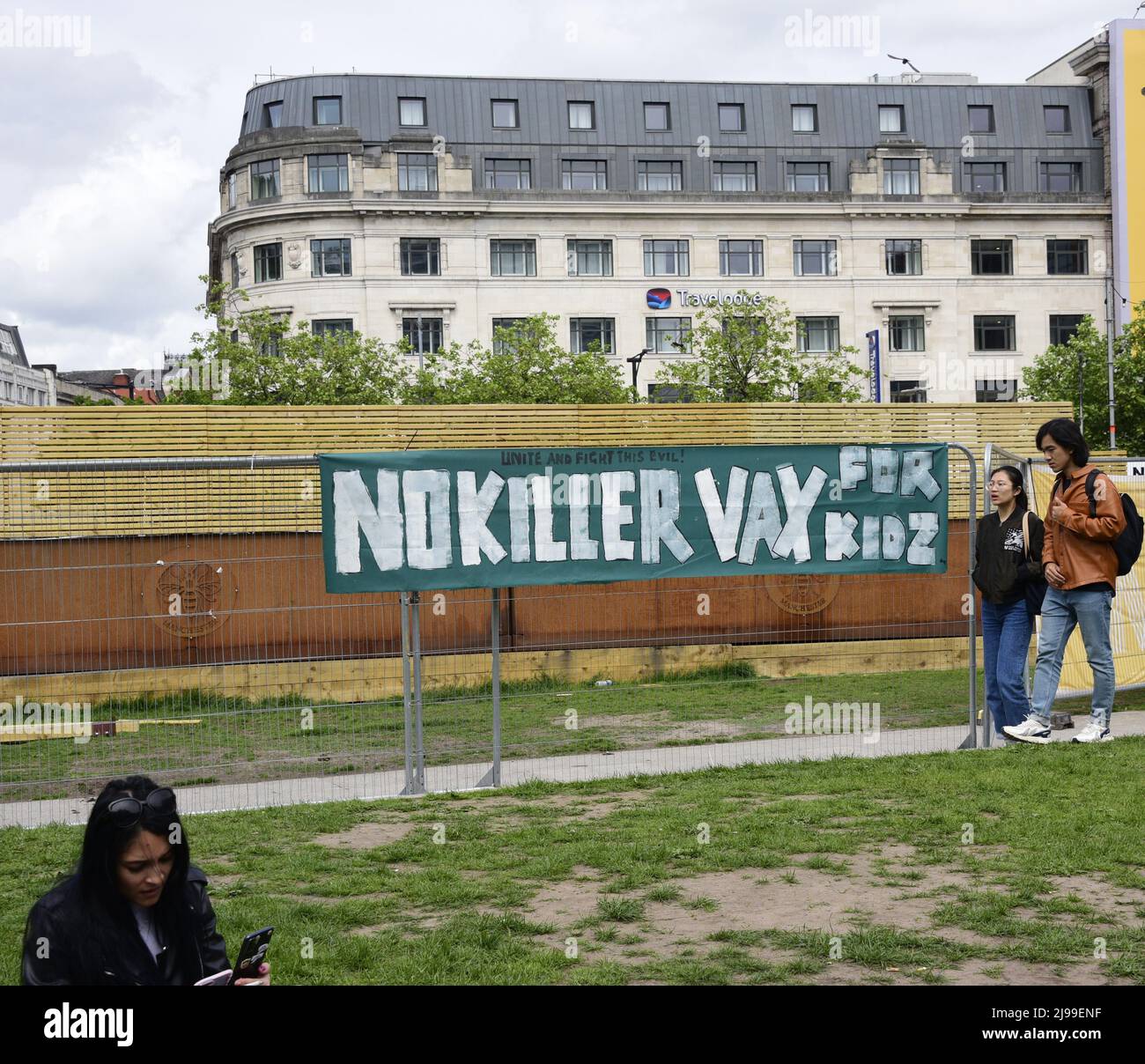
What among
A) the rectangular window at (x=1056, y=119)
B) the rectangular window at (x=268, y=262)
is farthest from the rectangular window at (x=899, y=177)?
the rectangular window at (x=268, y=262)

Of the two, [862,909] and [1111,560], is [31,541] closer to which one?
[862,909]

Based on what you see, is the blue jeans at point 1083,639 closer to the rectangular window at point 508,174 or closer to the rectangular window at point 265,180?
the rectangular window at point 508,174

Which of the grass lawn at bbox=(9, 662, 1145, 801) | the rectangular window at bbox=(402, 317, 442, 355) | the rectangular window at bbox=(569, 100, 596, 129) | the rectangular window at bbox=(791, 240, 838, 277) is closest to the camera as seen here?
the grass lawn at bbox=(9, 662, 1145, 801)

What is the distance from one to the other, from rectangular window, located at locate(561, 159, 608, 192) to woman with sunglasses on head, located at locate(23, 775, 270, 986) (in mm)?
60676

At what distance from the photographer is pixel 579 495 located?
34.2 ft

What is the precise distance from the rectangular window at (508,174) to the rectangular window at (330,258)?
7.18 meters

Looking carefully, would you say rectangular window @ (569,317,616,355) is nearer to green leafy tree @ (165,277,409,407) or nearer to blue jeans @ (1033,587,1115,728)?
green leafy tree @ (165,277,409,407)

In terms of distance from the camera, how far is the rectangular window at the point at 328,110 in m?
61.1

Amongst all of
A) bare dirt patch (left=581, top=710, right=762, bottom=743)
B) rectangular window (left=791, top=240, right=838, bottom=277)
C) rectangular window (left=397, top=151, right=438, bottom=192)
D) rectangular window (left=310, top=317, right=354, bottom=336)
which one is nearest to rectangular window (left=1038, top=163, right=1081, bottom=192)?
rectangular window (left=791, top=240, right=838, bottom=277)

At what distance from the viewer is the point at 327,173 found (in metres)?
59.6

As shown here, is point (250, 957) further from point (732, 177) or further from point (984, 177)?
point (984, 177)

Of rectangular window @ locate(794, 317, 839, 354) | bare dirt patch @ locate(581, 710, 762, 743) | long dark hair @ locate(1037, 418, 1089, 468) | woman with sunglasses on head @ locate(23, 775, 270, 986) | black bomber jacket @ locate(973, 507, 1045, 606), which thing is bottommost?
bare dirt patch @ locate(581, 710, 762, 743)

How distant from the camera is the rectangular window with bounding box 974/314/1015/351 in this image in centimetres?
6334

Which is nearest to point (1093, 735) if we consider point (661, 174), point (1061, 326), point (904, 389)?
point (904, 389)
